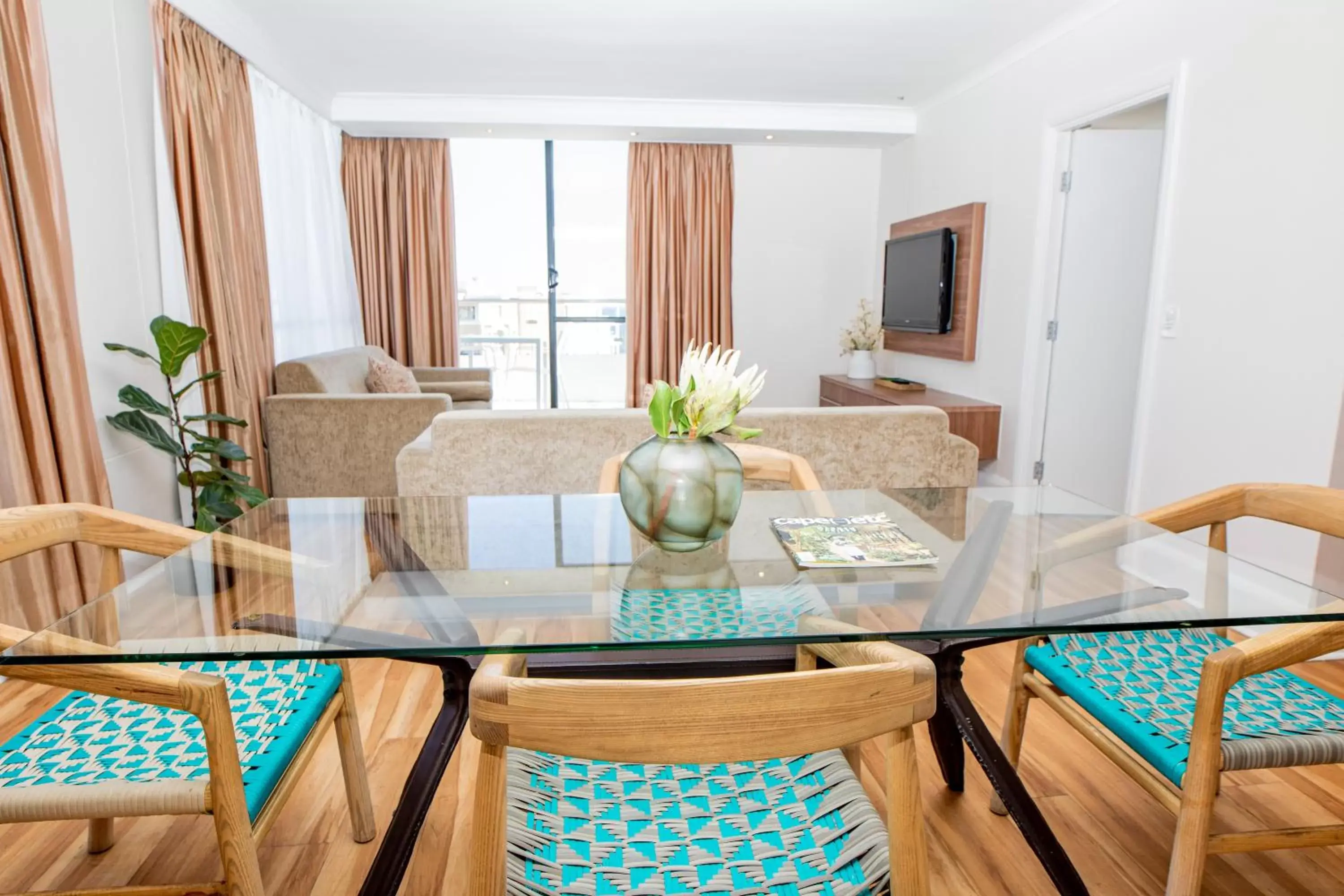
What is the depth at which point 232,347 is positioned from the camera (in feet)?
12.4

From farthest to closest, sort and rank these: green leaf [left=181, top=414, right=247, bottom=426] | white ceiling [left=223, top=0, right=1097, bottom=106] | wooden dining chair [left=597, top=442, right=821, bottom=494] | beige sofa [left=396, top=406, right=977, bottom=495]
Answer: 1. white ceiling [left=223, top=0, right=1097, bottom=106]
2. green leaf [left=181, top=414, right=247, bottom=426]
3. beige sofa [left=396, top=406, right=977, bottom=495]
4. wooden dining chair [left=597, top=442, right=821, bottom=494]

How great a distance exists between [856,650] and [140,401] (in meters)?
2.83

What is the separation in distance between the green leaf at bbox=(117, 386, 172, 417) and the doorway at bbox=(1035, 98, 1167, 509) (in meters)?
3.97

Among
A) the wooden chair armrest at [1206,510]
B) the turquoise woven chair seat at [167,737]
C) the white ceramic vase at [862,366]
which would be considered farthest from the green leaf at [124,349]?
the white ceramic vase at [862,366]

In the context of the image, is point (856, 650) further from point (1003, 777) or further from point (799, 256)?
point (799, 256)

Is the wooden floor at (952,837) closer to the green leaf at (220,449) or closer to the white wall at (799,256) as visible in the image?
the green leaf at (220,449)

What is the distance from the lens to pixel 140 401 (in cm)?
286

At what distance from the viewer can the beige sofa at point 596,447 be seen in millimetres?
2670

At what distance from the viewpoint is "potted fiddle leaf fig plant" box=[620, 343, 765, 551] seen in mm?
1371

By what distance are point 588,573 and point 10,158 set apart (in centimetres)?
223

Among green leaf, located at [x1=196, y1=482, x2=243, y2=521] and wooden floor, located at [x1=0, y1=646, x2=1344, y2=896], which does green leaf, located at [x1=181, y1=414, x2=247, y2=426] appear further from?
wooden floor, located at [x1=0, y1=646, x2=1344, y2=896]

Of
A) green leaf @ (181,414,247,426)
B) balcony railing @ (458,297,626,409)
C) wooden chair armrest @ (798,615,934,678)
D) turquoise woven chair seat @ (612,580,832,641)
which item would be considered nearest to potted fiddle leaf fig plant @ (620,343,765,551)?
turquoise woven chair seat @ (612,580,832,641)

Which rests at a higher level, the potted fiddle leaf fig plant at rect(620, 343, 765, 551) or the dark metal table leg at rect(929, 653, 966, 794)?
the potted fiddle leaf fig plant at rect(620, 343, 765, 551)

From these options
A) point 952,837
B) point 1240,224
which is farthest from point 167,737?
point 1240,224
